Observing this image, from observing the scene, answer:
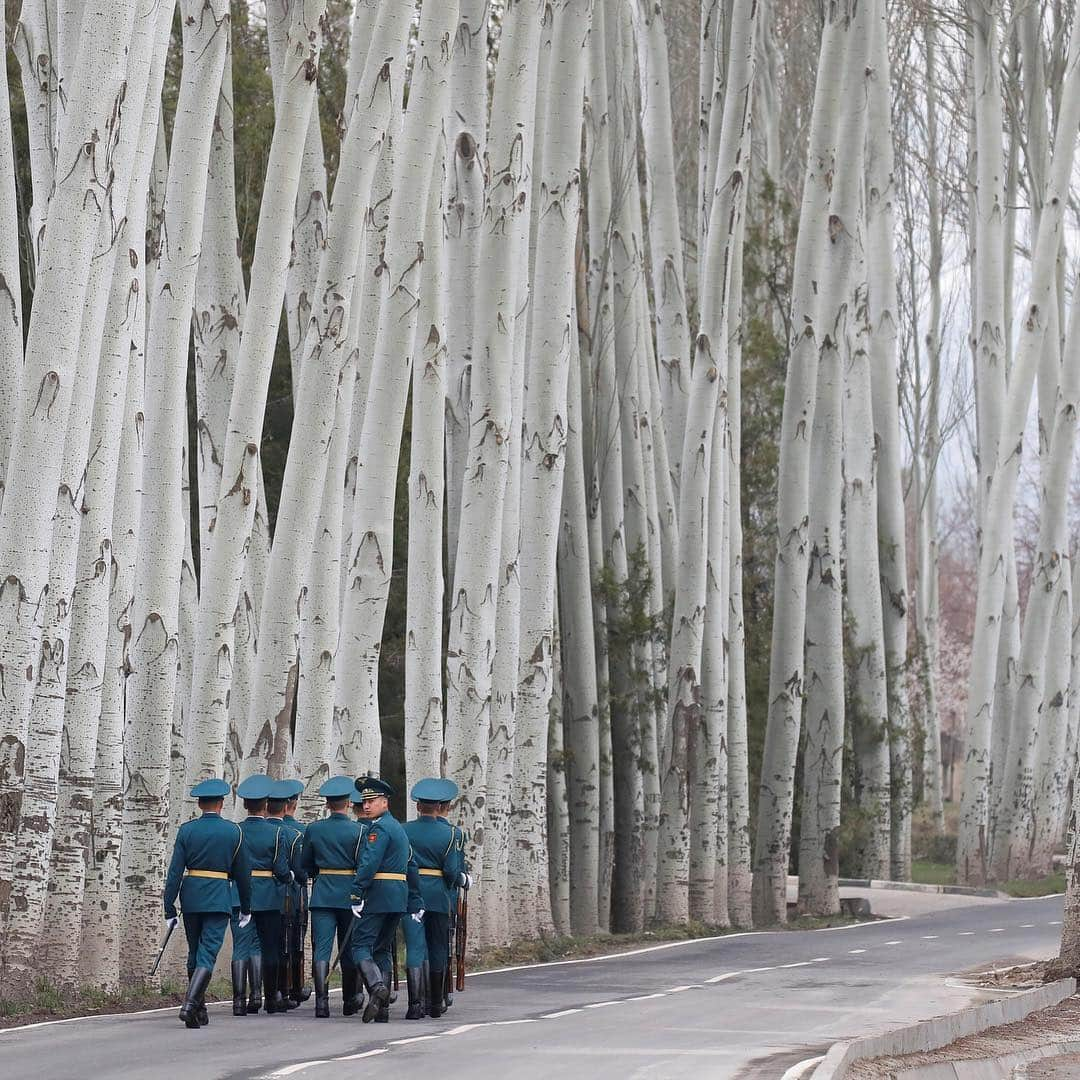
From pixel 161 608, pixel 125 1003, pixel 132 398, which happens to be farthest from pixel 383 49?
pixel 125 1003

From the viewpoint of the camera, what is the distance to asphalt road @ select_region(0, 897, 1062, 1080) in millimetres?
10102

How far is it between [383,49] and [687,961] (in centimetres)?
949

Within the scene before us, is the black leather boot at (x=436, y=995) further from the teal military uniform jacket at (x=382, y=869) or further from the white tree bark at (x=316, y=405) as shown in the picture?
the white tree bark at (x=316, y=405)

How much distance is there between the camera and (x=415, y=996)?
1284 centimetres

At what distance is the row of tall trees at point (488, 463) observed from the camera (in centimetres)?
1377

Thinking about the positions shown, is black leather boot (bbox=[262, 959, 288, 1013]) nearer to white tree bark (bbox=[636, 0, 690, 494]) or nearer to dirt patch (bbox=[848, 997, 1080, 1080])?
dirt patch (bbox=[848, 997, 1080, 1080])

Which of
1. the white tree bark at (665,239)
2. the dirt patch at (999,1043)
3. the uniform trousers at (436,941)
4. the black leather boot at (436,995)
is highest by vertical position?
the white tree bark at (665,239)

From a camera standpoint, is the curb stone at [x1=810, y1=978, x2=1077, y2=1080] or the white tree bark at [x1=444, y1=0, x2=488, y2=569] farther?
the white tree bark at [x1=444, y1=0, x2=488, y2=569]

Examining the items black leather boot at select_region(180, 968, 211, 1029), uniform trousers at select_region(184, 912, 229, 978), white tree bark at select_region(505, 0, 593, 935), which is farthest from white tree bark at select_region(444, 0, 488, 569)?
black leather boot at select_region(180, 968, 211, 1029)

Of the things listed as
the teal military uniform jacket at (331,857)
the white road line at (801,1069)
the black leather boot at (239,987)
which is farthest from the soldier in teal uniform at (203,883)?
the white road line at (801,1069)

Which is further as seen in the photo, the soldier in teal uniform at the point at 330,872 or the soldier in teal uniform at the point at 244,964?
the soldier in teal uniform at the point at 330,872

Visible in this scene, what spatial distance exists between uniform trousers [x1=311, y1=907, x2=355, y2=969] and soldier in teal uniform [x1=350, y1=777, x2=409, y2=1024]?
0.22 m

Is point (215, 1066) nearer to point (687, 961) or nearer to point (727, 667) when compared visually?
point (687, 961)

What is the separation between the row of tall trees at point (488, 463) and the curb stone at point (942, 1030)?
5746 millimetres
